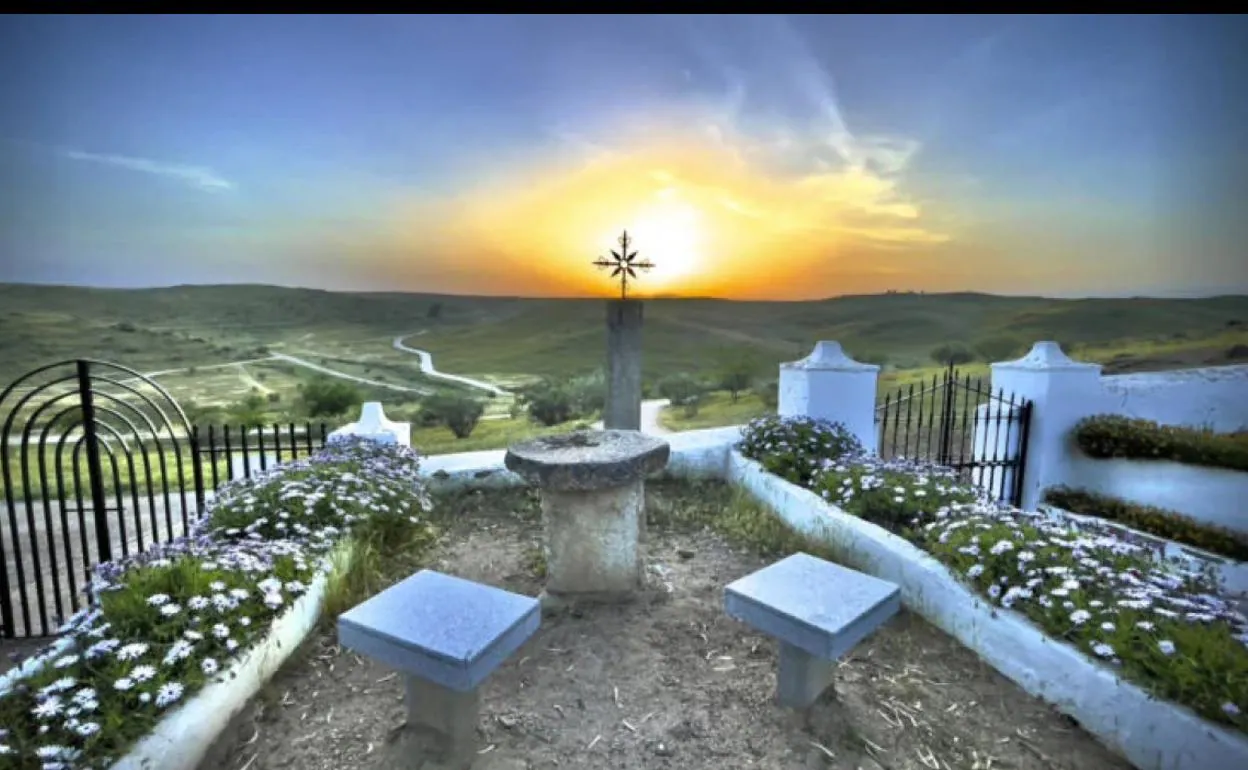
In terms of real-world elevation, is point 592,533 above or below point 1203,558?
above

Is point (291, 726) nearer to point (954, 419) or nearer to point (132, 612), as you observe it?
point (132, 612)

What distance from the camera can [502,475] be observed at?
228 inches

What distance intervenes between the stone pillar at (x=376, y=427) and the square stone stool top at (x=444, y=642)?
3652 mm

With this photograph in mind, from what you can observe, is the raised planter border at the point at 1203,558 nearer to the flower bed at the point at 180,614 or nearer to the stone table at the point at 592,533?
the stone table at the point at 592,533

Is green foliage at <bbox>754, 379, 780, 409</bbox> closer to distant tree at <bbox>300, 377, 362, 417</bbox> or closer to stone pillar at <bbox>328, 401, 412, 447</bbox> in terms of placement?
stone pillar at <bbox>328, 401, 412, 447</bbox>

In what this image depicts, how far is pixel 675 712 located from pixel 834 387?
4561 mm

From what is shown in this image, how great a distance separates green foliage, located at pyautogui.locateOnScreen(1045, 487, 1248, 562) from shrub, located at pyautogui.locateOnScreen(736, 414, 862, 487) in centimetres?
379

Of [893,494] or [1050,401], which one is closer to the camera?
[893,494]

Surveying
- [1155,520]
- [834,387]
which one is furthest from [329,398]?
[1155,520]

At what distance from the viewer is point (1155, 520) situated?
684 centimetres

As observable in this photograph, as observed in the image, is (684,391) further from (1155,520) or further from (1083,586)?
(1083,586)

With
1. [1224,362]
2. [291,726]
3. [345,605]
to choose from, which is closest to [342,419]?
[345,605]

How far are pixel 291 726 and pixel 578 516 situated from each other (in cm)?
176

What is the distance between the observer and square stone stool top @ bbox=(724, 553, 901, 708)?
242cm
